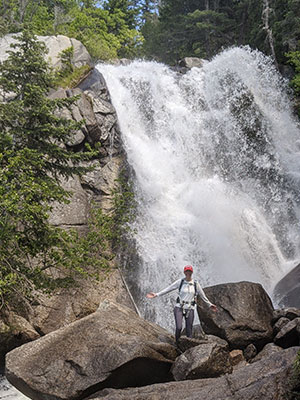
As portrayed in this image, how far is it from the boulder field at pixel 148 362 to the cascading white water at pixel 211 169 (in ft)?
19.8

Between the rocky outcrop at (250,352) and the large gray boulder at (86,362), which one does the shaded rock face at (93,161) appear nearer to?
the large gray boulder at (86,362)

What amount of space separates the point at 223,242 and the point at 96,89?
999cm

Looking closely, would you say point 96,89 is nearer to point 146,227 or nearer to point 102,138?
point 102,138

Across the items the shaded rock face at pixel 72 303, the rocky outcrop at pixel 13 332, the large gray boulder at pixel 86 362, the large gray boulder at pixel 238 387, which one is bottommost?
the shaded rock face at pixel 72 303

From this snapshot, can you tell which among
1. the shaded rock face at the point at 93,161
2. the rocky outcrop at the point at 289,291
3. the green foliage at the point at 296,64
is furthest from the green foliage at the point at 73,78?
the rocky outcrop at the point at 289,291

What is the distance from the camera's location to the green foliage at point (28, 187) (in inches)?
429

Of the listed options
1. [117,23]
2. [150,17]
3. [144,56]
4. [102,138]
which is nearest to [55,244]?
[102,138]

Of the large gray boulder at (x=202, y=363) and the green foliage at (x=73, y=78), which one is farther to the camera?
the green foliage at (x=73, y=78)

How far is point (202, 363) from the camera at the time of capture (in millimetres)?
7184

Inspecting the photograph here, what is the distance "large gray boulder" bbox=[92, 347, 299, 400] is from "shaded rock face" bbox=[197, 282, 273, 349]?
314cm

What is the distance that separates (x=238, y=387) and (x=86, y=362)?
3.13 meters

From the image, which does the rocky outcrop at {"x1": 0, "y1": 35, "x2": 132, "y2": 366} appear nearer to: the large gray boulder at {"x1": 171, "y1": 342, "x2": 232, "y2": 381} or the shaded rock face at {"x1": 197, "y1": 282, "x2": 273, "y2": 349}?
the shaded rock face at {"x1": 197, "y1": 282, "x2": 273, "y2": 349}

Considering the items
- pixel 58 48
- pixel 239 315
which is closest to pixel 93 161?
pixel 58 48

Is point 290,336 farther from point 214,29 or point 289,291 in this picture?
point 214,29
